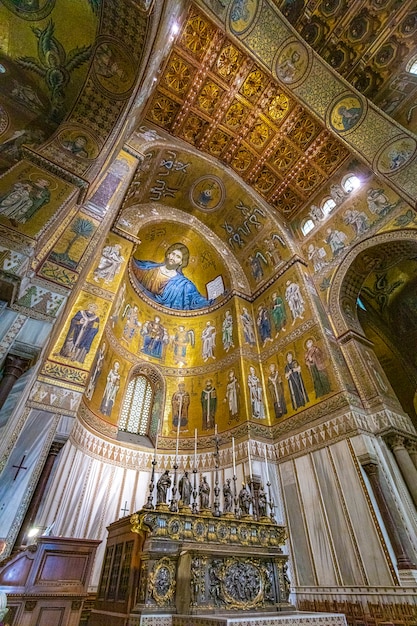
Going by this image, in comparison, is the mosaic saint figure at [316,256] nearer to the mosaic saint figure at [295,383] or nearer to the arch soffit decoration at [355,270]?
the arch soffit decoration at [355,270]

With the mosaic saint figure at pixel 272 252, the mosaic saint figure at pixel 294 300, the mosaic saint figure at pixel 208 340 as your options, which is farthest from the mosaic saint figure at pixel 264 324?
the mosaic saint figure at pixel 272 252

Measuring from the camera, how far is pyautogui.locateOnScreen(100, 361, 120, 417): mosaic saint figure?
10332 mm

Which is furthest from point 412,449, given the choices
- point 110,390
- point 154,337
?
point 154,337

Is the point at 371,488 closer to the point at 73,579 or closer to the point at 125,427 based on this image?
the point at 73,579

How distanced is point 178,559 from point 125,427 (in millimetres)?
A: 7471

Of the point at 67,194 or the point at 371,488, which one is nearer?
the point at 67,194

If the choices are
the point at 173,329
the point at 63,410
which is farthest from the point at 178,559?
the point at 173,329

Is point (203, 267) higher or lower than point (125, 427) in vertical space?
higher

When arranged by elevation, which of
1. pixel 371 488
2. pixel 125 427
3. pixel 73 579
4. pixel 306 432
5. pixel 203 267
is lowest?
pixel 73 579

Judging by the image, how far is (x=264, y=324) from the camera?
13367mm

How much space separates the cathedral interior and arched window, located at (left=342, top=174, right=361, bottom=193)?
0.39 feet

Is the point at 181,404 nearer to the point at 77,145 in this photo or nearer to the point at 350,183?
the point at 77,145

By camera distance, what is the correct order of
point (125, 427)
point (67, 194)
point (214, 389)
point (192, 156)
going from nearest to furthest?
point (67, 194) < point (125, 427) < point (214, 389) < point (192, 156)

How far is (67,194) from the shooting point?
20.3 feet
